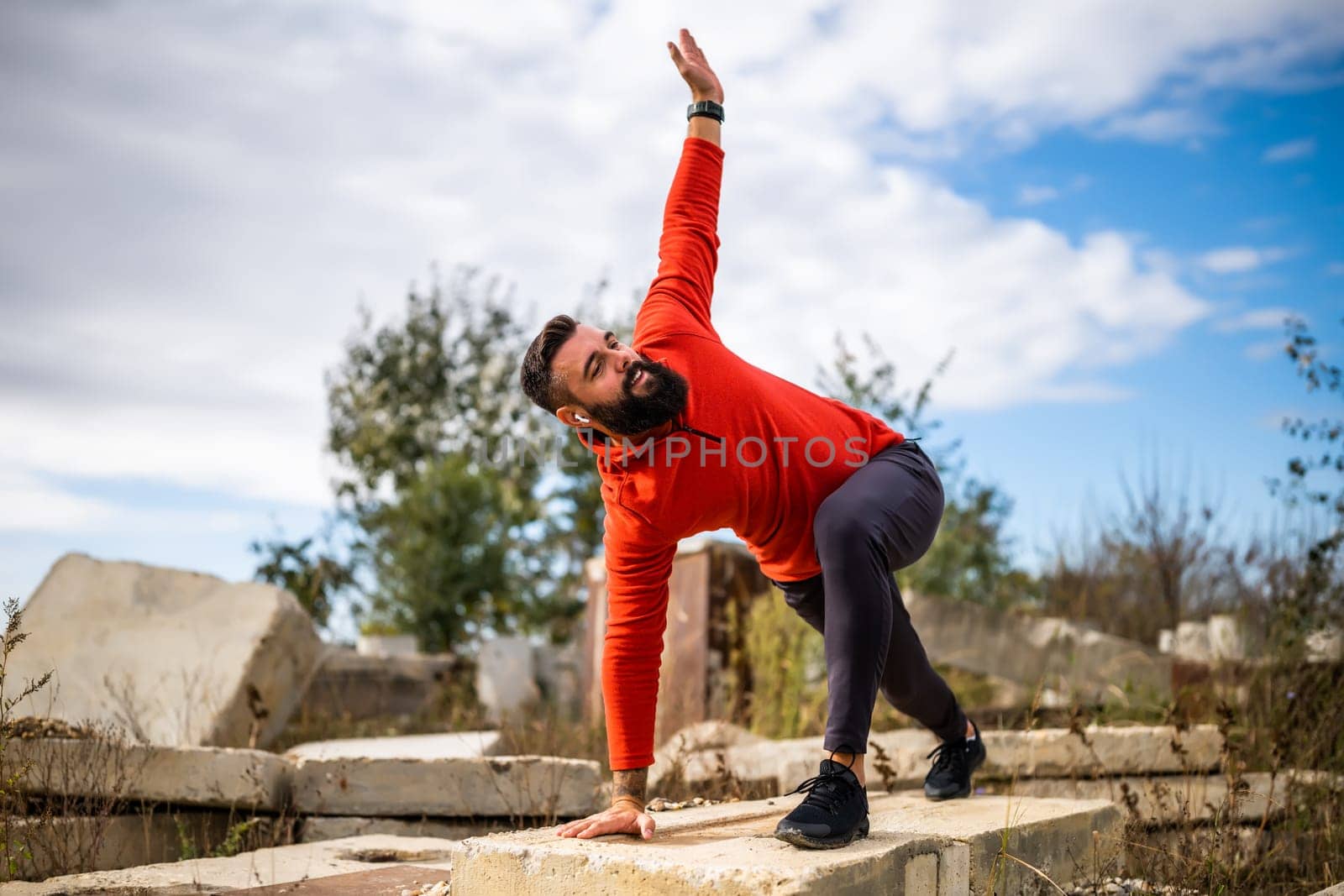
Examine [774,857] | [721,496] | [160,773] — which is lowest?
[160,773]

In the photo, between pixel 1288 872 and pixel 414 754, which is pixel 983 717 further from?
pixel 414 754

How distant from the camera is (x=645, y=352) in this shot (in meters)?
3.05

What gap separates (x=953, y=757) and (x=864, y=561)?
1.36 m

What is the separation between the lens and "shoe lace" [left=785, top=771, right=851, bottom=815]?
2605 mm

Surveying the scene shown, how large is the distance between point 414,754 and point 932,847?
7.66 ft

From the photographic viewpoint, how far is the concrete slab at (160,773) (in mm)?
3854

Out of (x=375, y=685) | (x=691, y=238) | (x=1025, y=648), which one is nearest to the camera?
(x=691, y=238)

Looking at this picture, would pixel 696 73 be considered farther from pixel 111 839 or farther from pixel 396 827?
pixel 111 839

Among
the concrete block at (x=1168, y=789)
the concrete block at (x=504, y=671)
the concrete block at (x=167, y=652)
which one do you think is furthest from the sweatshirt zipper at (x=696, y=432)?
the concrete block at (x=504, y=671)

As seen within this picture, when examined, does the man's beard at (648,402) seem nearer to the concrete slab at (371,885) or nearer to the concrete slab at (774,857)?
the concrete slab at (774,857)

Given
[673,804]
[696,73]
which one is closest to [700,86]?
[696,73]

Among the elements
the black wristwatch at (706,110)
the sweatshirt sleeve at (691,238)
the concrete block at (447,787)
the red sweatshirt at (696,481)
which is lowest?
the concrete block at (447,787)

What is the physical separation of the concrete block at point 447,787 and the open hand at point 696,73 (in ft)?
7.83

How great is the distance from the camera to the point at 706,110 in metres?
3.42
